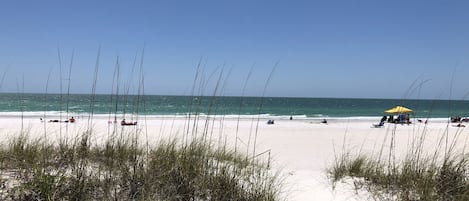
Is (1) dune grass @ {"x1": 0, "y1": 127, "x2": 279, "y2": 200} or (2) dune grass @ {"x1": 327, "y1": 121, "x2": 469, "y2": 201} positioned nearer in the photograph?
(1) dune grass @ {"x1": 0, "y1": 127, "x2": 279, "y2": 200}

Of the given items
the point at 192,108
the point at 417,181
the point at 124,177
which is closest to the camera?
the point at 124,177

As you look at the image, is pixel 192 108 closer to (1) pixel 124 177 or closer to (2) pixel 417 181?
(1) pixel 124 177

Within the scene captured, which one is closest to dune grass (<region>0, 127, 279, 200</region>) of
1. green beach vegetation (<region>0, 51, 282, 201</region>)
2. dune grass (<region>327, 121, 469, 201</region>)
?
green beach vegetation (<region>0, 51, 282, 201</region>)

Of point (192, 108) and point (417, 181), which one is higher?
point (192, 108)

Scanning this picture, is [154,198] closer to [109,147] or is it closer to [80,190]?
[80,190]

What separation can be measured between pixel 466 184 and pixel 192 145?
270cm

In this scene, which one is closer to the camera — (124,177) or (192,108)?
(124,177)

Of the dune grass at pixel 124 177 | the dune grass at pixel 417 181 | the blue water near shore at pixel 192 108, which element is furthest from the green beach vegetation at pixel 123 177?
the dune grass at pixel 417 181

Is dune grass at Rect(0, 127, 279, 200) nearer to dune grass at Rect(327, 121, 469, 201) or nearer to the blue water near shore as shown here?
the blue water near shore

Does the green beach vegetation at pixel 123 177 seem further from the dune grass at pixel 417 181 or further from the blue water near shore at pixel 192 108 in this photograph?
the dune grass at pixel 417 181

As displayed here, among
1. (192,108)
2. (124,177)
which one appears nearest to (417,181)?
(124,177)

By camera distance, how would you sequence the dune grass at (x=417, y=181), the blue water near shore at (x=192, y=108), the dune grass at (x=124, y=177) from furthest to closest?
1. the blue water near shore at (x=192, y=108)
2. the dune grass at (x=417, y=181)
3. the dune grass at (x=124, y=177)

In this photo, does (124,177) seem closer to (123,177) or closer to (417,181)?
(123,177)

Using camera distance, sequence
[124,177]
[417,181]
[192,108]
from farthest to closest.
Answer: [192,108] → [417,181] → [124,177]
